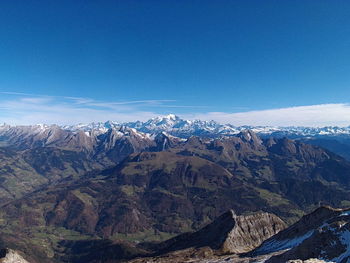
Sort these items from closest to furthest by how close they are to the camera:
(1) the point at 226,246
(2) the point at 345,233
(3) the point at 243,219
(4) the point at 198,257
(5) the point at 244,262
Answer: (2) the point at 345,233 < (5) the point at 244,262 < (4) the point at 198,257 < (1) the point at 226,246 < (3) the point at 243,219

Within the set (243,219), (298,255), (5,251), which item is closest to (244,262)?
(298,255)

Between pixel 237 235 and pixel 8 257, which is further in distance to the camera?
pixel 237 235

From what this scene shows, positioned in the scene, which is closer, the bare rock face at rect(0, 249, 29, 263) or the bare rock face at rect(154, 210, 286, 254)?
the bare rock face at rect(0, 249, 29, 263)

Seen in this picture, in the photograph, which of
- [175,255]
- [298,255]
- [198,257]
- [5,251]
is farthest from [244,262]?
[5,251]

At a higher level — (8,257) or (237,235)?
(8,257)

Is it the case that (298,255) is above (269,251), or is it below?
above

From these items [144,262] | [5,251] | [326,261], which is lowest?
[144,262]

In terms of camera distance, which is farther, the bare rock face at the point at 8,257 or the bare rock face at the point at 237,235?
the bare rock face at the point at 237,235

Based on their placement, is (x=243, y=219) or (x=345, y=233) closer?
(x=345, y=233)

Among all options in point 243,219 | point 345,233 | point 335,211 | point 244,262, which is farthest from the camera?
point 243,219

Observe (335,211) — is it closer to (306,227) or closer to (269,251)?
(306,227)
